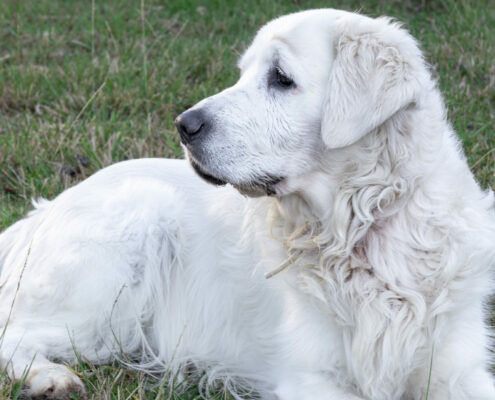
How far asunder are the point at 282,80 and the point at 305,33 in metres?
0.19

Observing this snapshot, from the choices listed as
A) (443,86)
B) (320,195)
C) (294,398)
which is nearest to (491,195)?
(320,195)

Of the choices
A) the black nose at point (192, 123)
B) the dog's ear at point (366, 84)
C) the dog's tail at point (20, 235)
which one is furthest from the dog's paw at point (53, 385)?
the dog's ear at point (366, 84)

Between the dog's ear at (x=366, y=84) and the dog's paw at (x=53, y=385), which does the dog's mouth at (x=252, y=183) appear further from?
the dog's paw at (x=53, y=385)

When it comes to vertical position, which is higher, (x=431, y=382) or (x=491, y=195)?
(x=491, y=195)

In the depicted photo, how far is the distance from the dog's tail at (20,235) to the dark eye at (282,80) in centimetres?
149

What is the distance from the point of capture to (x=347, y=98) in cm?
251

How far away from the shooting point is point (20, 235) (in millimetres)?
3594

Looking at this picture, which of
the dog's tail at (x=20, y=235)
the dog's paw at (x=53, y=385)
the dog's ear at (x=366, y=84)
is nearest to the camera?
the dog's ear at (x=366, y=84)

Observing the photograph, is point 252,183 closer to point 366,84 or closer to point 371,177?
point 371,177

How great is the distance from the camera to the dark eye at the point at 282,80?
2.60m

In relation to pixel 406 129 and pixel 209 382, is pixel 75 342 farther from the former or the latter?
pixel 406 129

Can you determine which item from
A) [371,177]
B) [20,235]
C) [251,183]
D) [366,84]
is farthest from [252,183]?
[20,235]

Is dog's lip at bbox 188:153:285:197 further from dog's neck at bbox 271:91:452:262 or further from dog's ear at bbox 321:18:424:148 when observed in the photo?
dog's ear at bbox 321:18:424:148

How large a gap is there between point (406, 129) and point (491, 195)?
51 cm
